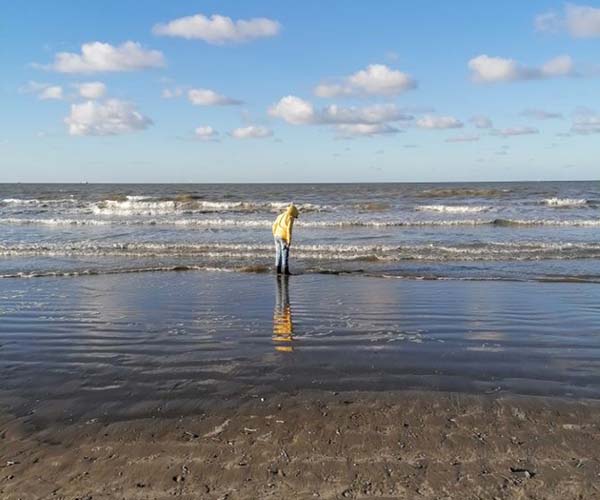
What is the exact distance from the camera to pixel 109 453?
4.23 meters

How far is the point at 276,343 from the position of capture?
739cm

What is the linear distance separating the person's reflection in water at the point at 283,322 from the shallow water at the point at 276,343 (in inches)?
0.8

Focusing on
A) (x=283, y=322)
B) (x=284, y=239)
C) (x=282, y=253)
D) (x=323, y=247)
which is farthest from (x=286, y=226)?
(x=283, y=322)

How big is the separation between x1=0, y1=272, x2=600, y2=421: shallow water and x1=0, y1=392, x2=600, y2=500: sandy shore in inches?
15.8

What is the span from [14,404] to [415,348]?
448cm

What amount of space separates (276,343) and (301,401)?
2218mm

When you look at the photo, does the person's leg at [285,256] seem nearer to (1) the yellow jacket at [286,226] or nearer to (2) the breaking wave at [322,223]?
(1) the yellow jacket at [286,226]

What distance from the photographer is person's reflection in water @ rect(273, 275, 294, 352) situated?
733 centimetres

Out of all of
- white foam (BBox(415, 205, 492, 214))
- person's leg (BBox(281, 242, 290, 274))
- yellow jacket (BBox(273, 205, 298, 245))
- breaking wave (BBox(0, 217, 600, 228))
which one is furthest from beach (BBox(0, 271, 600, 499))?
white foam (BBox(415, 205, 492, 214))

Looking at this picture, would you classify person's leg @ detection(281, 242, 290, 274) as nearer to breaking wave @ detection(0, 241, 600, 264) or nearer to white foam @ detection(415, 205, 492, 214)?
breaking wave @ detection(0, 241, 600, 264)

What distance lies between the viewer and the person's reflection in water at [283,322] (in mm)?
7328

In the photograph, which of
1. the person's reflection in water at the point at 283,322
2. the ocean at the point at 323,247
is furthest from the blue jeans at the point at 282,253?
the person's reflection in water at the point at 283,322

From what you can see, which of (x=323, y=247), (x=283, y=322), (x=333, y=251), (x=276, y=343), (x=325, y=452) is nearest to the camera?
(x=325, y=452)

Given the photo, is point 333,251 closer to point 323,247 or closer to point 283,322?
point 323,247
